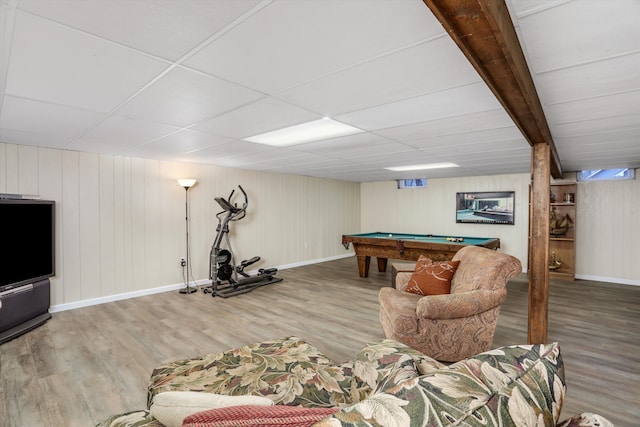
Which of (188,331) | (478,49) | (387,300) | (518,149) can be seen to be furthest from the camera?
(518,149)

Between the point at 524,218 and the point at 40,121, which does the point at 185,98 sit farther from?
the point at 524,218

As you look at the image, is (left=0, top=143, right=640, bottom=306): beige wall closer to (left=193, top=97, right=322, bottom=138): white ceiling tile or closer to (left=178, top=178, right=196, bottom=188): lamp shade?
(left=178, top=178, right=196, bottom=188): lamp shade

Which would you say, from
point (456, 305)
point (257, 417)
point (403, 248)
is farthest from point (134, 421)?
point (403, 248)

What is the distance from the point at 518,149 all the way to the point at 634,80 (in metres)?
2.11

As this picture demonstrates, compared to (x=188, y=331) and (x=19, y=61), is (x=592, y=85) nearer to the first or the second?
(x=19, y=61)

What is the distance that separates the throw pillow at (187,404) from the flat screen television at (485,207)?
7.13 m

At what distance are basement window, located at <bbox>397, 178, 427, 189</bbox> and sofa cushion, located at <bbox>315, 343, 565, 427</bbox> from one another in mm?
7376

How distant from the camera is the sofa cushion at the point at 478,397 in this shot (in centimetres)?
56

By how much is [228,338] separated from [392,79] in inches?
111

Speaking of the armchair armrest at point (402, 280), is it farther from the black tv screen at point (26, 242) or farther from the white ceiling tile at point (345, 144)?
the black tv screen at point (26, 242)

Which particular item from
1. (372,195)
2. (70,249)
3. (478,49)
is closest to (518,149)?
(478,49)

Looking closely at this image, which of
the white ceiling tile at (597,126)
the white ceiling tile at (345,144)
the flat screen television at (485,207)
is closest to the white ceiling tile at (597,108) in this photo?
the white ceiling tile at (597,126)

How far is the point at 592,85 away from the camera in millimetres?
1973

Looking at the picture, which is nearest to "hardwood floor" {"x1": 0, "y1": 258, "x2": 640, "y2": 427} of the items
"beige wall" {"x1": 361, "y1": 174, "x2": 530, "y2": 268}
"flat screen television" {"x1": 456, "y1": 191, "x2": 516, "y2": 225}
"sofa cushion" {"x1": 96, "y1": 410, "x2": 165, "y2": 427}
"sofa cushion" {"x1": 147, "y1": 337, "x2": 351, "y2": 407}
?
"sofa cushion" {"x1": 147, "y1": 337, "x2": 351, "y2": 407}
